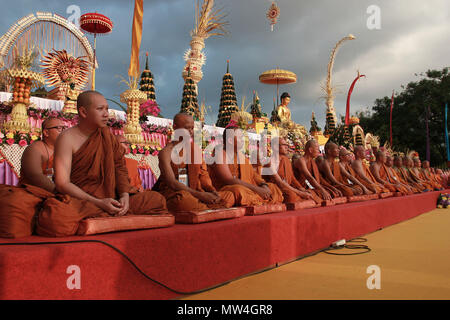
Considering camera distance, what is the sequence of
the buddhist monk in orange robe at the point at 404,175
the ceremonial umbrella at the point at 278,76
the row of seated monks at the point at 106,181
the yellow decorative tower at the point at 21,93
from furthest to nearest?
the ceremonial umbrella at the point at 278,76 → the buddhist monk in orange robe at the point at 404,175 → the yellow decorative tower at the point at 21,93 → the row of seated monks at the point at 106,181

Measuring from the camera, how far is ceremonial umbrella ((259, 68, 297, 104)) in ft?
71.6

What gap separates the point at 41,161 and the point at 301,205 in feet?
8.58

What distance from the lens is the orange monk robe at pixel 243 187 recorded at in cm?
326

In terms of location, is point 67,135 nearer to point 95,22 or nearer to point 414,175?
point 414,175

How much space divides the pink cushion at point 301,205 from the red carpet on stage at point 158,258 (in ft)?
1.31

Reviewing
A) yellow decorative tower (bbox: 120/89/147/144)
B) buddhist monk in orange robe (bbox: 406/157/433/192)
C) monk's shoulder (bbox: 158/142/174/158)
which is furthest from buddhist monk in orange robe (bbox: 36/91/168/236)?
buddhist monk in orange robe (bbox: 406/157/433/192)

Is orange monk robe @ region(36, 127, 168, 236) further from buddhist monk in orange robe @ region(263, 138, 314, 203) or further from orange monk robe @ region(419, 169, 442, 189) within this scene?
orange monk robe @ region(419, 169, 442, 189)

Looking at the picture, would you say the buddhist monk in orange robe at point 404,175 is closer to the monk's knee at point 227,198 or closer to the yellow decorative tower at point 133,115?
the yellow decorative tower at point 133,115

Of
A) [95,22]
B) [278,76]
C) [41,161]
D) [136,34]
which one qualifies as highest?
[278,76]

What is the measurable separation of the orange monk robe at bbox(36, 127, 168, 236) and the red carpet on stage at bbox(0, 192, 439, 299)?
9cm

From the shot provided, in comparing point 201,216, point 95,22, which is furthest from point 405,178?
point 95,22

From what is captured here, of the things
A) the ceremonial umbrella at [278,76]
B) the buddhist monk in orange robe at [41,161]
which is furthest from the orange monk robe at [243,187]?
the ceremonial umbrella at [278,76]

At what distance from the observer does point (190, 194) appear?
2.80 metres
